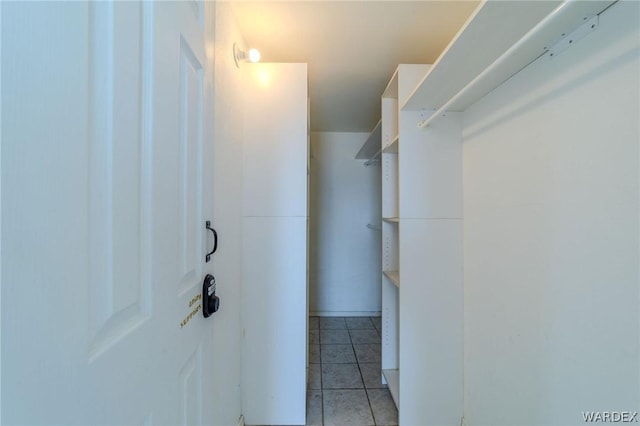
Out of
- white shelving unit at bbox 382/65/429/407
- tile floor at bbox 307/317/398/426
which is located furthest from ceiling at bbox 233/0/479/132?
tile floor at bbox 307/317/398/426

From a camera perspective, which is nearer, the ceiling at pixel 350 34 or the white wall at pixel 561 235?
the white wall at pixel 561 235

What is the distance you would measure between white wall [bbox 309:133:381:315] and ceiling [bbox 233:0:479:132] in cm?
123

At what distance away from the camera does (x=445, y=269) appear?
1469mm

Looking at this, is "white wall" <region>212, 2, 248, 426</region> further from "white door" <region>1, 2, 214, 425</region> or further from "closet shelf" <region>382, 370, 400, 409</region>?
"closet shelf" <region>382, 370, 400, 409</region>

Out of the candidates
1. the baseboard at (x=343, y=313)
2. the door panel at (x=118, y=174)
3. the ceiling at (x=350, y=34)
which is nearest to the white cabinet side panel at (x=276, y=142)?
the ceiling at (x=350, y=34)

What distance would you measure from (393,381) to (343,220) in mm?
1929

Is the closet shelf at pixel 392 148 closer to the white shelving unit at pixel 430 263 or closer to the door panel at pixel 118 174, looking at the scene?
the white shelving unit at pixel 430 263

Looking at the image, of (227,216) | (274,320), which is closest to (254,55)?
(227,216)

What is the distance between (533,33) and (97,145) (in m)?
1.17

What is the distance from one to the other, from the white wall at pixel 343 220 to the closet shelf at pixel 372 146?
17 centimetres

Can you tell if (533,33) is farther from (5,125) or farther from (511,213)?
(5,125)

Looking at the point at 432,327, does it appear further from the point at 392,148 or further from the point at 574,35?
the point at 574,35

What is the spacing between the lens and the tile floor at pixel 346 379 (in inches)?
64.6

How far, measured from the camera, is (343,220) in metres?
3.33
